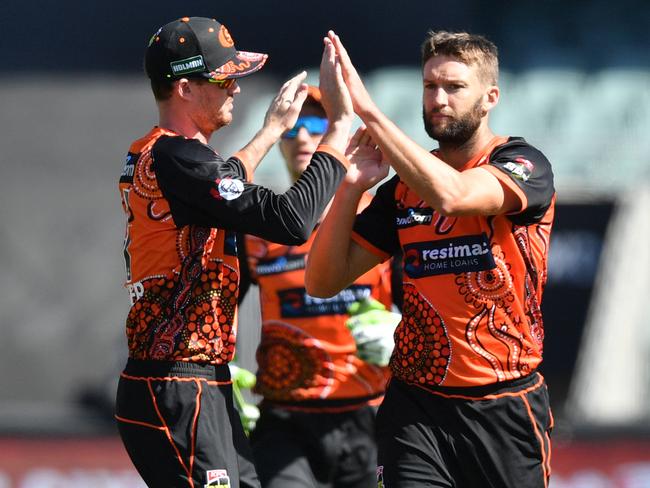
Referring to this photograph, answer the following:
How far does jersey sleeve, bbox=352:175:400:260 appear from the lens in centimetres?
392

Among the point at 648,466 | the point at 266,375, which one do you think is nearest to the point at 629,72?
the point at 648,466

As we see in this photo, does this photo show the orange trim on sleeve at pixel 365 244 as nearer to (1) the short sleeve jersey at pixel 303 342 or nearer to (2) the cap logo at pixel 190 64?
(1) the short sleeve jersey at pixel 303 342

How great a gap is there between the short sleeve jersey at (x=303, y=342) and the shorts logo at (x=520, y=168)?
1.00 metres

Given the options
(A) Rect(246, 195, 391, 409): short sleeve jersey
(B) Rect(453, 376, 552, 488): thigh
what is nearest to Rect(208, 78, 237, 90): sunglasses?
(A) Rect(246, 195, 391, 409): short sleeve jersey

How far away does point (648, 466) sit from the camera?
23.7 feet

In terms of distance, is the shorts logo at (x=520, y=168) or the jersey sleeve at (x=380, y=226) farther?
the jersey sleeve at (x=380, y=226)

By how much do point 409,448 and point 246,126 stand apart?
4.84 metres

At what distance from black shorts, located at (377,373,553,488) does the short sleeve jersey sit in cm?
90

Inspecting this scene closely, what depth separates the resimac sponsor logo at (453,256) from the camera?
364cm

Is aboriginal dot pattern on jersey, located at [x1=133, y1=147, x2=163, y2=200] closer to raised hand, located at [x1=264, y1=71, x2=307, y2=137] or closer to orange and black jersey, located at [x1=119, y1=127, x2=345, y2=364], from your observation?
orange and black jersey, located at [x1=119, y1=127, x2=345, y2=364]

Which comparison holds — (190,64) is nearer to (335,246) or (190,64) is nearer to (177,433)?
(335,246)

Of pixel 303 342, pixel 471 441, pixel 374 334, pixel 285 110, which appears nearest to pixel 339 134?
pixel 285 110

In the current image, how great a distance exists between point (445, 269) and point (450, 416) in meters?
0.46

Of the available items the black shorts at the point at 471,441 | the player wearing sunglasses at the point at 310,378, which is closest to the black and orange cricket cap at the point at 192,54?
the player wearing sunglasses at the point at 310,378
